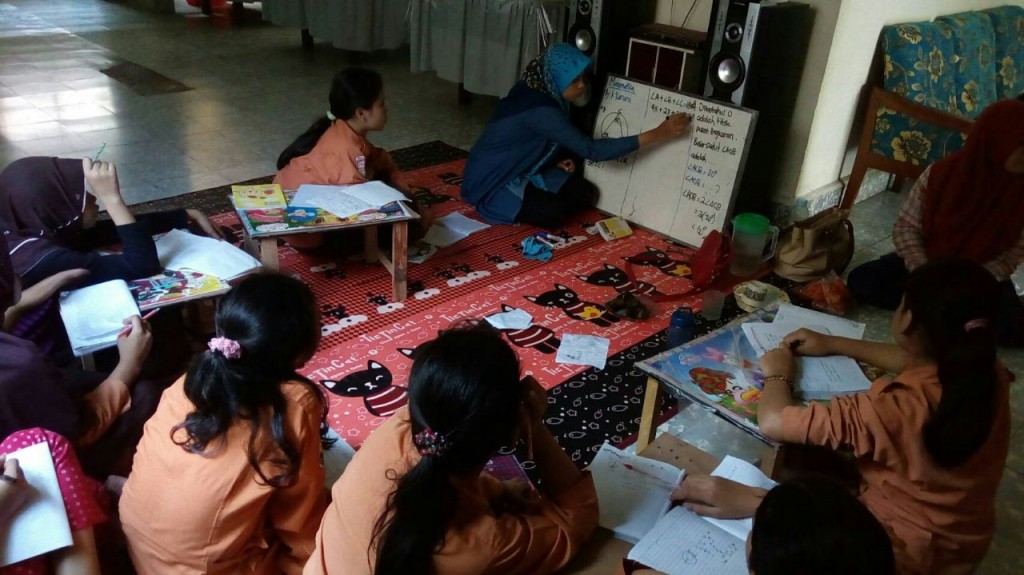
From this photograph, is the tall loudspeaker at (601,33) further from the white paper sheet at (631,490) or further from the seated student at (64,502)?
the seated student at (64,502)

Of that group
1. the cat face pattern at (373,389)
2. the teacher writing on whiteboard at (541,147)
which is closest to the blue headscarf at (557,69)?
the teacher writing on whiteboard at (541,147)

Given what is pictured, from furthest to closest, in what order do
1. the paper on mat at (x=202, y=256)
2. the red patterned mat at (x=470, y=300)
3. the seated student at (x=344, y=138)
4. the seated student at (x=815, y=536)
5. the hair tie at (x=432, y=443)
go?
the seated student at (x=344, y=138) < the red patterned mat at (x=470, y=300) < the paper on mat at (x=202, y=256) < the hair tie at (x=432, y=443) < the seated student at (x=815, y=536)

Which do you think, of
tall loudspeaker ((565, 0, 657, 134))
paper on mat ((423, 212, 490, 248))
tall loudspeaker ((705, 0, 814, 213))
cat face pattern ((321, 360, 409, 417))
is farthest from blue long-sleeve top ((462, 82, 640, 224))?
cat face pattern ((321, 360, 409, 417))

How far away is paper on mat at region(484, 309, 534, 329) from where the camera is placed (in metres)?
2.60

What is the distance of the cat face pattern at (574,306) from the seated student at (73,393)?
1417 mm

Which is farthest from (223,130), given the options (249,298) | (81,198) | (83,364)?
(249,298)

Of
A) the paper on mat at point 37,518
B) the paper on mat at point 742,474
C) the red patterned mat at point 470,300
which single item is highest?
the paper on mat at point 37,518

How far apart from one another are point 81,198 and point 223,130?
2.47 metres

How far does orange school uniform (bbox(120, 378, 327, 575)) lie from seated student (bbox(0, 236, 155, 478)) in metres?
0.25

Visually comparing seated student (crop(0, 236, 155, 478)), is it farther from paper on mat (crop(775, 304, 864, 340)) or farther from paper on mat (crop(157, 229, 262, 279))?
paper on mat (crop(775, 304, 864, 340))

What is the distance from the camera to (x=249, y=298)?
125 centimetres

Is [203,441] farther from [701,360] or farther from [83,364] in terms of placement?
[701,360]

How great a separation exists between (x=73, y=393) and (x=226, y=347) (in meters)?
0.64

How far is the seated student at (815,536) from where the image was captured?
→ 85 centimetres
